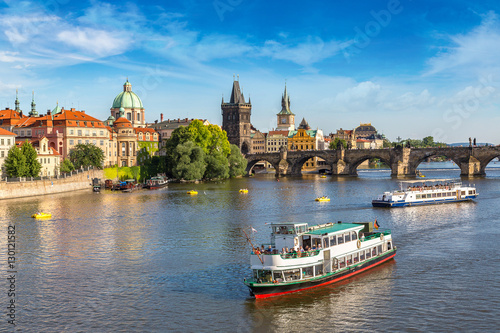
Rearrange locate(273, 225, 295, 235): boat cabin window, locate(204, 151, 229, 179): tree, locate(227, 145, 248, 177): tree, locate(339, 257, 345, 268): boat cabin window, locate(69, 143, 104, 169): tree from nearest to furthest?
locate(273, 225, 295, 235): boat cabin window
locate(339, 257, 345, 268): boat cabin window
locate(69, 143, 104, 169): tree
locate(204, 151, 229, 179): tree
locate(227, 145, 248, 177): tree

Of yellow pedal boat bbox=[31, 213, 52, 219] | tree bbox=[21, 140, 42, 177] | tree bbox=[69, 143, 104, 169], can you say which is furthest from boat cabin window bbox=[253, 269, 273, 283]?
tree bbox=[69, 143, 104, 169]

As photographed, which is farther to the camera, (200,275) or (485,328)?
(200,275)

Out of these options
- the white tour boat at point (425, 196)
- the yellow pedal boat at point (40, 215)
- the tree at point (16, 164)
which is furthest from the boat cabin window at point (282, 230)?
the tree at point (16, 164)

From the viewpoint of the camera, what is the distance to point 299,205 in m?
83.6

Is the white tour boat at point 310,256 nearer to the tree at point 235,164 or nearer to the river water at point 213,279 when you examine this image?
the river water at point 213,279

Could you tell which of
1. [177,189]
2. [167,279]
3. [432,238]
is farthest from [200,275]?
[177,189]

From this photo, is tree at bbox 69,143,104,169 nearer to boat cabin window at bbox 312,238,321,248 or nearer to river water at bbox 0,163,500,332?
river water at bbox 0,163,500,332

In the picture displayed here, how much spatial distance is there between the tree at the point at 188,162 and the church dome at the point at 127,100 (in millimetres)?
60020

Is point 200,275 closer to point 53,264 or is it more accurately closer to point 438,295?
point 53,264

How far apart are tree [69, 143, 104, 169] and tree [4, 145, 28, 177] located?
2368cm

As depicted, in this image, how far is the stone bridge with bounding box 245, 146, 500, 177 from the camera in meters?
145

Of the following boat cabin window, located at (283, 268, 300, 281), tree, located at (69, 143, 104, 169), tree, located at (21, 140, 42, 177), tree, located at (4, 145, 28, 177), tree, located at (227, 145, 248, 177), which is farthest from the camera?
tree, located at (227, 145, 248, 177)

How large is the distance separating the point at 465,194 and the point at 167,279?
62406 mm

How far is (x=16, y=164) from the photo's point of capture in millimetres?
100125
